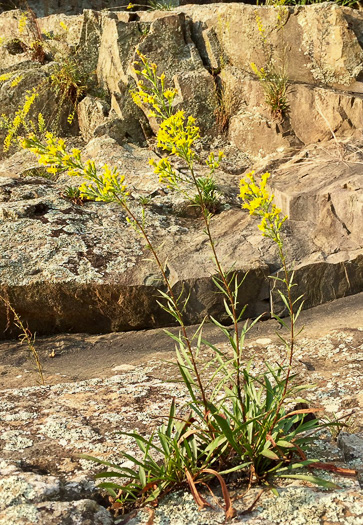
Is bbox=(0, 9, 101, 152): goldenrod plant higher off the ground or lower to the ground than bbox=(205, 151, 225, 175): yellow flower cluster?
higher

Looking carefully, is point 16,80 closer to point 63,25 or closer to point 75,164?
point 63,25

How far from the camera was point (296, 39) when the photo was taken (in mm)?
6531

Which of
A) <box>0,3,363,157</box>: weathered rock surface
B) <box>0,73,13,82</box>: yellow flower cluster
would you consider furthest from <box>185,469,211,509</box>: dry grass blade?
<box>0,73,13,82</box>: yellow flower cluster

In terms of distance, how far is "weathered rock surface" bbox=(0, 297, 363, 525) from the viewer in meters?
1.80

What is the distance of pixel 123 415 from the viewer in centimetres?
256

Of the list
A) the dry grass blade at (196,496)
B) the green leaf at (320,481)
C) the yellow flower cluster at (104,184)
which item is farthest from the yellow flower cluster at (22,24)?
the green leaf at (320,481)

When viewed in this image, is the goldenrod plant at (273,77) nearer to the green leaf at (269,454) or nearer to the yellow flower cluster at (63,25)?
the yellow flower cluster at (63,25)

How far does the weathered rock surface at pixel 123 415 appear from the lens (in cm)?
180

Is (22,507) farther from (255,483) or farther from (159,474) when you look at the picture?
(255,483)

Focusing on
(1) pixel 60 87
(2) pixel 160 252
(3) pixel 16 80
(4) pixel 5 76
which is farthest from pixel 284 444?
(4) pixel 5 76

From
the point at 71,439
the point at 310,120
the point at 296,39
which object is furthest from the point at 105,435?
the point at 296,39

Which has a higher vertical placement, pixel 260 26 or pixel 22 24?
pixel 22 24

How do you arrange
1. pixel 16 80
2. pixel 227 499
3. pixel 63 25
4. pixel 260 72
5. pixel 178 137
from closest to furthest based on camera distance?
pixel 227 499
pixel 178 137
pixel 260 72
pixel 16 80
pixel 63 25

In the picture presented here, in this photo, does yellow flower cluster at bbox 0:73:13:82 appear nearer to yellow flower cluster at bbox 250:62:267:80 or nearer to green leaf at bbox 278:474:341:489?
yellow flower cluster at bbox 250:62:267:80
